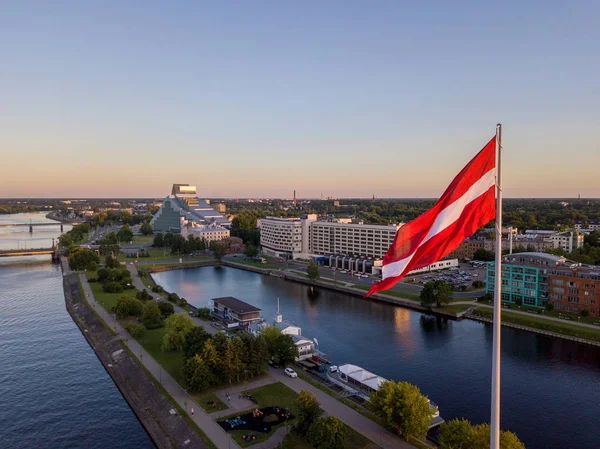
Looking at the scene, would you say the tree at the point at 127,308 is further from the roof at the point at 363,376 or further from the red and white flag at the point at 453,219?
the red and white flag at the point at 453,219

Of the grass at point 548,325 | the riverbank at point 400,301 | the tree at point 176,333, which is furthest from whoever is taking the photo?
the riverbank at point 400,301

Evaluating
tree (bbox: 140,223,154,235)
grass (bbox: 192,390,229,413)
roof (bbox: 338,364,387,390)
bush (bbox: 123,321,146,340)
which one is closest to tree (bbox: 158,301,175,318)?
bush (bbox: 123,321,146,340)

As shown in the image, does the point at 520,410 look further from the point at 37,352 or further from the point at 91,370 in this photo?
the point at 37,352

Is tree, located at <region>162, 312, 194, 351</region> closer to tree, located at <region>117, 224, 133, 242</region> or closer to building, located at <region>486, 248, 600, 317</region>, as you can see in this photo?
building, located at <region>486, 248, 600, 317</region>

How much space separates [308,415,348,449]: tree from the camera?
542 inches

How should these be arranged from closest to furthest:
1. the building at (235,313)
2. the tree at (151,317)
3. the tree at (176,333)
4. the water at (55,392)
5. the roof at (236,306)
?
the water at (55,392) < the tree at (176,333) < the tree at (151,317) < the building at (235,313) < the roof at (236,306)

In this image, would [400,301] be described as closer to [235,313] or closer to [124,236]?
[235,313]

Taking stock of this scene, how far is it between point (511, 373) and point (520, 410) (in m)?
4.26

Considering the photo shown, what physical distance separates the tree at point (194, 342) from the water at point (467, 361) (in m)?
7.66

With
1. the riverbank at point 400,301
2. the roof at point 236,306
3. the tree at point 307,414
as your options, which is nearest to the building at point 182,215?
the riverbank at point 400,301

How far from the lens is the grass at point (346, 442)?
1458 centimetres

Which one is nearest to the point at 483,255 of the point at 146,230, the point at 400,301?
the point at 400,301

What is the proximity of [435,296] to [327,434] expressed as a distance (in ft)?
73.1

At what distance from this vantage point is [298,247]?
63.2 meters
